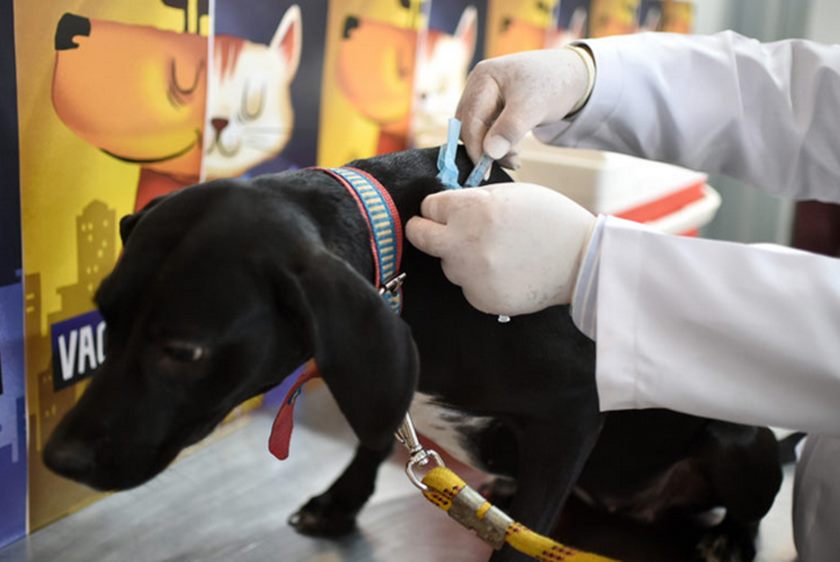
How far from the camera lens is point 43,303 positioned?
2.79 ft

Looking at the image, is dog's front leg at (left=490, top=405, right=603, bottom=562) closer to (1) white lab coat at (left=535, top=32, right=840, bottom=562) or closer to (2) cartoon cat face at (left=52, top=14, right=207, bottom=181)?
(1) white lab coat at (left=535, top=32, right=840, bottom=562)

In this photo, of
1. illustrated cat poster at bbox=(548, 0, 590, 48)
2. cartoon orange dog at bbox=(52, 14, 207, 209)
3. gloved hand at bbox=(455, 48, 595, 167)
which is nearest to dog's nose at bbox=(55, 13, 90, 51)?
cartoon orange dog at bbox=(52, 14, 207, 209)

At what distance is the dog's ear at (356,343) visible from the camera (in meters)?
0.58

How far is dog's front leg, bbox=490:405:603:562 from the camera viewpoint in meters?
0.80

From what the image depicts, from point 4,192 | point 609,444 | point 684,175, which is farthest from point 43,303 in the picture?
point 684,175

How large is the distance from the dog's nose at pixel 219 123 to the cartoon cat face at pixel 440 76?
0.49 meters

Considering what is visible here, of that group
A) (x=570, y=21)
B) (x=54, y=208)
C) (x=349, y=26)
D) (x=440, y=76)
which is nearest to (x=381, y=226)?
(x=54, y=208)

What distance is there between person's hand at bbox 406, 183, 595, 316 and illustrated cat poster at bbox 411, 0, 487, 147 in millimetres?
790

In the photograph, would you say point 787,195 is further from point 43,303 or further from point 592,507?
point 43,303

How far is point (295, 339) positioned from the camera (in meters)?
0.63

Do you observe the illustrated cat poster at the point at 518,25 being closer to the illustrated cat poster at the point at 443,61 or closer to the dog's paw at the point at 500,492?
the illustrated cat poster at the point at 443,61

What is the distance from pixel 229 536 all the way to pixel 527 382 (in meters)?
0.37

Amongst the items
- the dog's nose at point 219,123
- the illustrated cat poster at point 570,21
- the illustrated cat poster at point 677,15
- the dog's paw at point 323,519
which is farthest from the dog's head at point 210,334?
the illustrated cat poster at point 677,15

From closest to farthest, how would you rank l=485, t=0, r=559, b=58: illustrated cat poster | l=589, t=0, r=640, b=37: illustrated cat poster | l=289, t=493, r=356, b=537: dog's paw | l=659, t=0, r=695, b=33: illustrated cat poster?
1. l=289, t=493, r=356, b=537: dog's paw
2. l=485, t=0, r=559, b=58: illustrated cat poster
3. l=589, t=0, r=640, b=37: illustrated cat poster
4. l=659, t=0, r=695, b=33: illustrated cat poster
